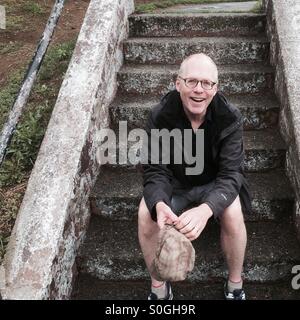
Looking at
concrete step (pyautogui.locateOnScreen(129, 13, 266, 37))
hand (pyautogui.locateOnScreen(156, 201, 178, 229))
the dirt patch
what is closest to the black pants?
hand (pyautogui.locateOnScreen(156, 201, 178, 229))

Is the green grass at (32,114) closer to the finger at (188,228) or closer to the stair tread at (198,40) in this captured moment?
the stair tread at (198,40)

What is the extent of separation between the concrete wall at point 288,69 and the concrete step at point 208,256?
19 centimetres

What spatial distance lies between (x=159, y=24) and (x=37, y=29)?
204 centimetres

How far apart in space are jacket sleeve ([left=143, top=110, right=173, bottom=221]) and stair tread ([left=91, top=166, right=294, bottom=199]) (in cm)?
43

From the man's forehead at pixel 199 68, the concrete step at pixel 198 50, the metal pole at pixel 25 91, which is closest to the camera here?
the man's forehead at pixel 199 68

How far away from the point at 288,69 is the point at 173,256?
6.14 feet

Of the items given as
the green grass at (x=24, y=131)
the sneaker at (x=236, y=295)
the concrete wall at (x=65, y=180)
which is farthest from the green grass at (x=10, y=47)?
the sneaker at (x=236, y=295)

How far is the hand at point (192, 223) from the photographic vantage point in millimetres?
2344

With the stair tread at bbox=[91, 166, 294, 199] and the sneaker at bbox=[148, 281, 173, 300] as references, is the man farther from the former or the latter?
the stair tread at bbox=[91, 166, 294, 199]

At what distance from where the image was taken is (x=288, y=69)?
3309 millimetres

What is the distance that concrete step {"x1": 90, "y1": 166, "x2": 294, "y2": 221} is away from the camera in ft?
10.00

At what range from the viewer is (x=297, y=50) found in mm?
3424
